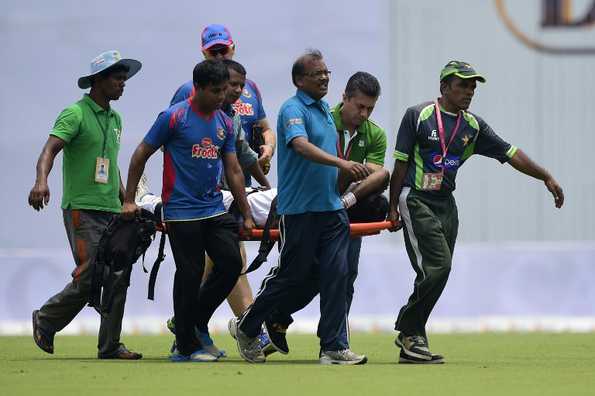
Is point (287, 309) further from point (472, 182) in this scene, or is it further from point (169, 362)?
point (472, 182)

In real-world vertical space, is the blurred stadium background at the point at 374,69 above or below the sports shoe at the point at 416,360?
above

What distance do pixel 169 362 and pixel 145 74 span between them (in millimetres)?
8986

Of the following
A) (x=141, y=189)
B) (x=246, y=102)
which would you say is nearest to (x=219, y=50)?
(x=246, y=102)

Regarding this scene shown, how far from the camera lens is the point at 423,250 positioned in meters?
10.8

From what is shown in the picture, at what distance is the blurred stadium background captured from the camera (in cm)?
1928

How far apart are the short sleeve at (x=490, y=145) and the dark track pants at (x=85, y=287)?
2.44 meters

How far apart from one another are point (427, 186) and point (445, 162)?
0.62 ft

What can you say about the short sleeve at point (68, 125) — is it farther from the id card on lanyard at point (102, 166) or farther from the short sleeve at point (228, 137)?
the short sleeve at point (228, 137)

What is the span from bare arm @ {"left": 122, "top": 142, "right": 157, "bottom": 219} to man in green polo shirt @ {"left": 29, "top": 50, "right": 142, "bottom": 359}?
537 millimetres

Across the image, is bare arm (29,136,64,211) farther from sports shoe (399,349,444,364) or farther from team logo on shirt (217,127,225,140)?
sports shoe (399,349,444,364)

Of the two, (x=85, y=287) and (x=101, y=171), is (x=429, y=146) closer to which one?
(x=101, y=171)

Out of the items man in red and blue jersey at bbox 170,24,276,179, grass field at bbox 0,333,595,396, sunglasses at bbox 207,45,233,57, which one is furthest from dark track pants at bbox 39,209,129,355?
sunglasses at bbox 207,45,233,57

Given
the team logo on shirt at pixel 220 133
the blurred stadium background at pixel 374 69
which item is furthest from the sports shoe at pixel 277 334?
the blurred stadium background at pixel 374 69

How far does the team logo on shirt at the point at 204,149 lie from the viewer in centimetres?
1049
